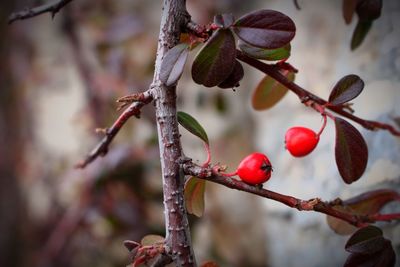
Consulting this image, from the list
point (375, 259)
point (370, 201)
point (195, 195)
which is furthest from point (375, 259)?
point (195, 195)

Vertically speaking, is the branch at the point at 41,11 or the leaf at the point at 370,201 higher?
the branch at the point at 41,11

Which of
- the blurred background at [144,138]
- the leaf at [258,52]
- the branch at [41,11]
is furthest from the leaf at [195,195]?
the blurred background at [144,138]

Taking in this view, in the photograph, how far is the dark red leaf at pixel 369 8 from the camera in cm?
61

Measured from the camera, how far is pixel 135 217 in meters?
1.28

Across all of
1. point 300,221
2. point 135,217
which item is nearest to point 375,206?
point 300,221

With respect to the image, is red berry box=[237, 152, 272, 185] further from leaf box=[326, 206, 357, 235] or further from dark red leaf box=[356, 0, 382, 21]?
dark red leaf box=[356, 0, 382, 21]

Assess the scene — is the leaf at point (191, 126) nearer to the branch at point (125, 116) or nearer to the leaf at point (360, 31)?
the branch at point (125, 116)

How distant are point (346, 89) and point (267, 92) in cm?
17

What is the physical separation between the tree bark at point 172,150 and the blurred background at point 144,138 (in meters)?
0.45

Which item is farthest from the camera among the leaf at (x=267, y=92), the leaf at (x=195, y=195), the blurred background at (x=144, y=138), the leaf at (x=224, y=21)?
the blurred background at (x=144, y=138)

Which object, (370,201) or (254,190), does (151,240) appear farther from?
(370,201)

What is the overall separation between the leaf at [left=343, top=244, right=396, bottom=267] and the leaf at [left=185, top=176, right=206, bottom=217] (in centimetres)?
20

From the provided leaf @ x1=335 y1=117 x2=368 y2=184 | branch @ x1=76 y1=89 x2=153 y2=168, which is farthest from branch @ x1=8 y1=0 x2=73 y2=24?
leaf @ x1=335 y1=117 x2=368 y2=184

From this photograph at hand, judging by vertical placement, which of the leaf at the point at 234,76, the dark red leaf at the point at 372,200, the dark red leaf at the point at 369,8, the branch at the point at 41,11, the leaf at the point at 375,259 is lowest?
the leaf at the point at 375,259
